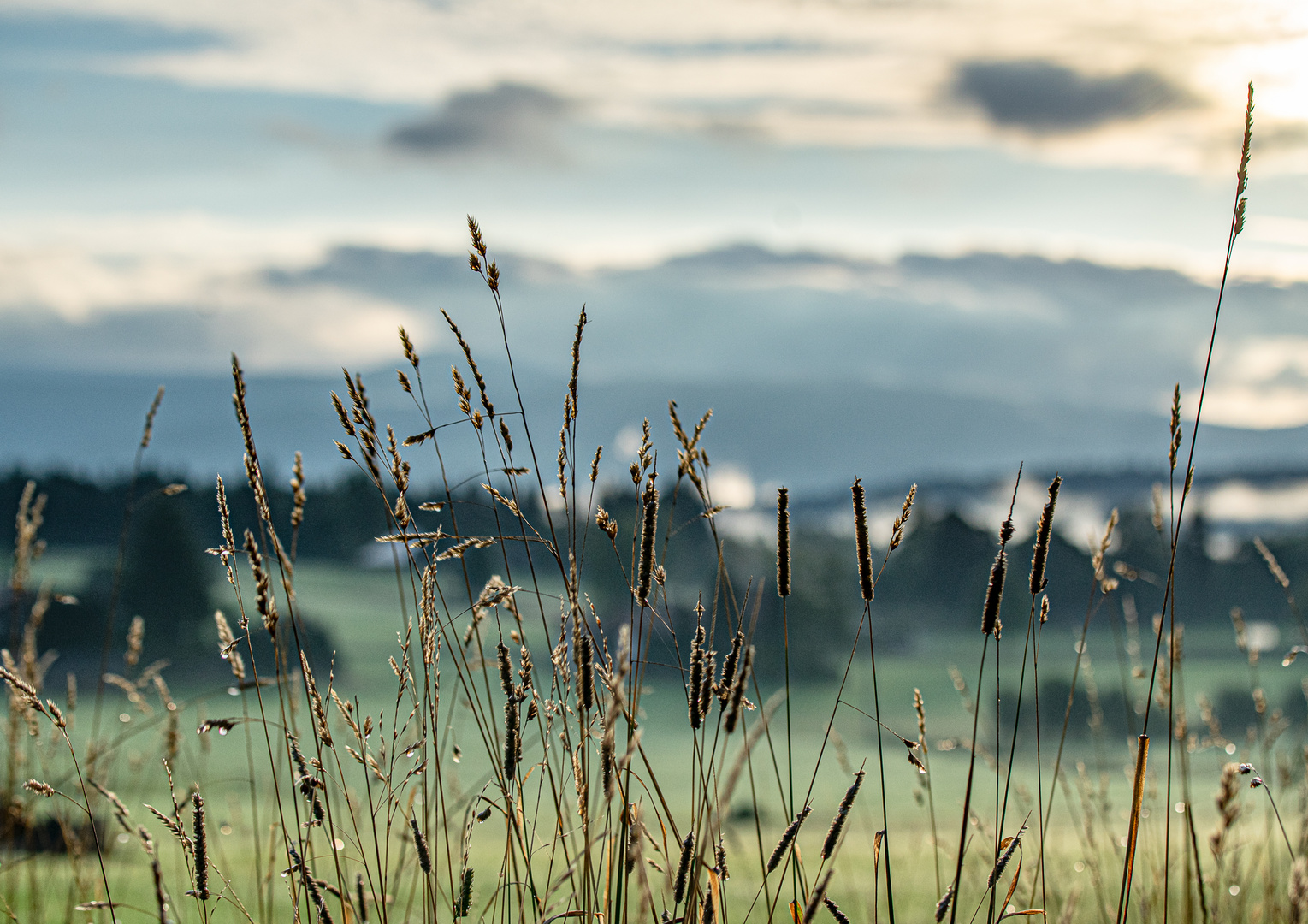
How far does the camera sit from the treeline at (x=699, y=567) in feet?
23.2

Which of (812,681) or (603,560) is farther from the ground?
(603,560)

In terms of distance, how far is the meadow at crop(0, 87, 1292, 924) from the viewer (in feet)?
4.26

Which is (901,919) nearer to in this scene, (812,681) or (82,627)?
(812,681)

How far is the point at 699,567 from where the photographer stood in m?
9.53

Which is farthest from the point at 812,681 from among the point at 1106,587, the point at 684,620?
the point at 1106,587

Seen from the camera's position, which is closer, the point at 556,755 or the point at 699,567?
the point at 556,755

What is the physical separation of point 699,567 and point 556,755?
7.84m

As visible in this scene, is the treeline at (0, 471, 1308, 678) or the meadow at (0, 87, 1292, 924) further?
the treeline at (0, 471, 1308, 678)

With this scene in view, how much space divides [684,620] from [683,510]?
1888mm

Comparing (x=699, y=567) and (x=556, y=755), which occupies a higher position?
(x=556, y=755)

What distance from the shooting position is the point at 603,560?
8445 mm

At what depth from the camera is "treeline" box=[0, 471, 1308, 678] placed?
7.09 meters

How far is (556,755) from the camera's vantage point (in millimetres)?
1730

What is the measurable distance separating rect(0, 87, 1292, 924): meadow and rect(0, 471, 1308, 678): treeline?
320 mm
